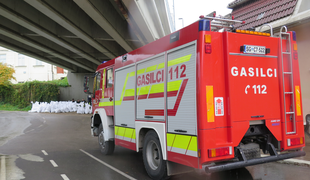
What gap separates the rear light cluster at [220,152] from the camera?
426 cm

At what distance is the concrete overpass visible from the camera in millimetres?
12225

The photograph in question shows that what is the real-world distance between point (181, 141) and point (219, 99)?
3.35ft

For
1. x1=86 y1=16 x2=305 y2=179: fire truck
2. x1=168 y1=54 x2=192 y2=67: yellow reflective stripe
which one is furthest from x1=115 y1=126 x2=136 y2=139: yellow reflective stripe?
x1=168 y1=54 x2=192 y2=67: yellow reflective stripe

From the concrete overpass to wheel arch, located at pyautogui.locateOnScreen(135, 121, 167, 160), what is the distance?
7.25 meters

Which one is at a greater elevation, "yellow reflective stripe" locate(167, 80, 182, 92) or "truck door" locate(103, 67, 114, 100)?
"truck door" locate(103, 67, 114, 100)

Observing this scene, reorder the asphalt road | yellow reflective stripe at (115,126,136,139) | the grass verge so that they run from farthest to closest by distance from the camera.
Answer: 1. the grass verge
2. yellow reflective stripe at (115,126,136,139)
3. the asphalt road

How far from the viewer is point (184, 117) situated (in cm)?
465

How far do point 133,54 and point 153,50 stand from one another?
106cm

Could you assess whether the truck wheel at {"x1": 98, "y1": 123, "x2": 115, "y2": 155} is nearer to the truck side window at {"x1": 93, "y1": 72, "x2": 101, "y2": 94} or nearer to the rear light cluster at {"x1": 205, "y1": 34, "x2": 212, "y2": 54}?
the truck side window at {"x1": 93, "y1": 72, "x2": 101, "y2": 94}

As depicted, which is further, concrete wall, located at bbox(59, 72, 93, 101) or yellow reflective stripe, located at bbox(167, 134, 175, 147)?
concrete wall, located at bbox(59, 72, 93, 101)

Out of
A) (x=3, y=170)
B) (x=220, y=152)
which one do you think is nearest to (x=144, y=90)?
(x=220, y=152)

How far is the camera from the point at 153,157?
581 cm

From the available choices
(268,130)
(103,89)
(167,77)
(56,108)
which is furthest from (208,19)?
(56,108)

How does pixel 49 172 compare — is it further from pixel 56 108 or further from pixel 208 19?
pixel 56 108
